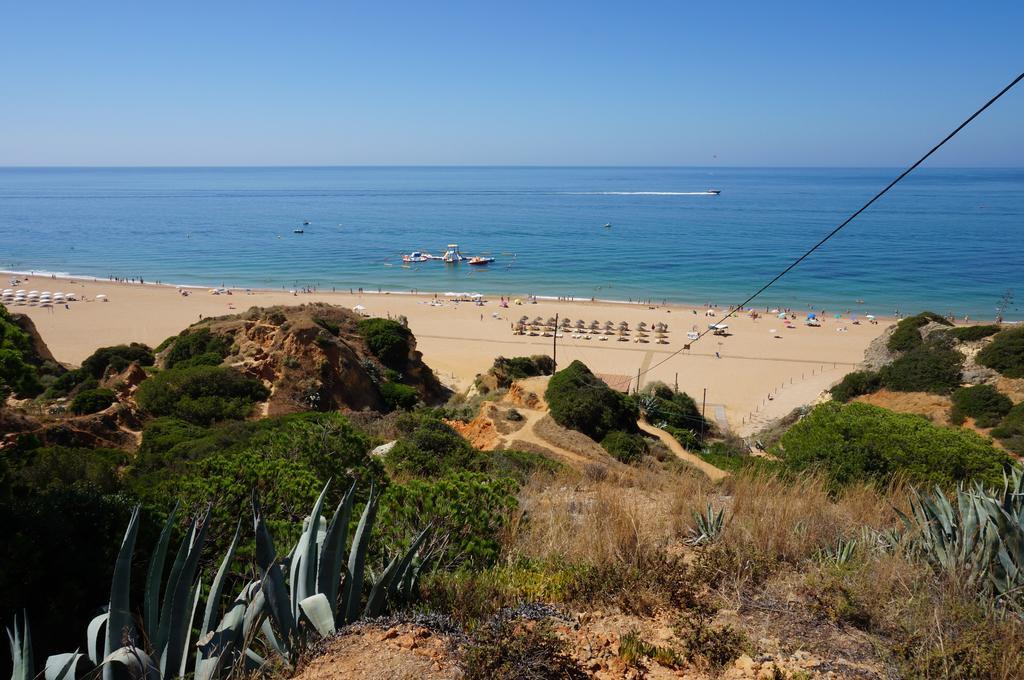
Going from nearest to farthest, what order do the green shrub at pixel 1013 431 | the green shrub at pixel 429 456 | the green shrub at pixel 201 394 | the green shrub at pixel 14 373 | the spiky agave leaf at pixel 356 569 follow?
1. the spiky agave leaf at pixel 356 569
2. the green shrub at pixel 14 373
3. the green shrub at pixel 429 456
4. the green shrub at pixel 201 394
5. the green shrub at pixel 1013 431

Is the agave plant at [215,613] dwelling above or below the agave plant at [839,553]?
above

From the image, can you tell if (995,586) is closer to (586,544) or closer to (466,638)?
(586,544)

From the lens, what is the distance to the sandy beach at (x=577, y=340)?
101ft

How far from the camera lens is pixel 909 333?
29.7m

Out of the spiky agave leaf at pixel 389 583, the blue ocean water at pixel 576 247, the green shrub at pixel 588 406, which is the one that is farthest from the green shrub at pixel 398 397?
the blue ocean water at pixel 576 247

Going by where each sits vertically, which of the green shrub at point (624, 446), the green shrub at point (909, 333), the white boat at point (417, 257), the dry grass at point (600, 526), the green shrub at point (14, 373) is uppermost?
the green shrub at point (14, 373)

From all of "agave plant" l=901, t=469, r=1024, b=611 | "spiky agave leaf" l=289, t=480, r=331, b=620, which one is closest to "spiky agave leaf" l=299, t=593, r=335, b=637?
"spiky agave leaf" l=289, t=480, r=331, b=620

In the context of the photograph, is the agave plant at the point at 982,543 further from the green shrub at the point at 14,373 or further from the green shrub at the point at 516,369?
the green shrub at the point at 516,369

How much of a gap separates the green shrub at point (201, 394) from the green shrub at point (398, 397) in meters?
4.84

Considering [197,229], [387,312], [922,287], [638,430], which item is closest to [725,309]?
[922,287]

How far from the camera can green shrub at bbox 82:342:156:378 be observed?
21234mm

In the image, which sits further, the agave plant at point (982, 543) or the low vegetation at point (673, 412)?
the low vegetation at point (673, 412)

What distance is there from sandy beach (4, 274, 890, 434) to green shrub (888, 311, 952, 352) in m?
3.05

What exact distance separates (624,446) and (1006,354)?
1657 centimetres
